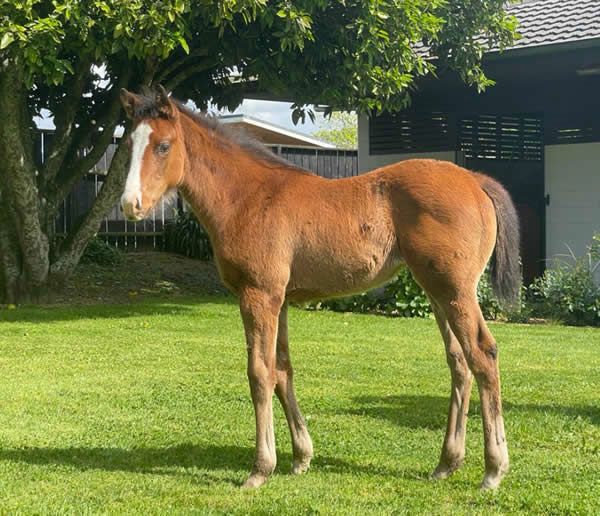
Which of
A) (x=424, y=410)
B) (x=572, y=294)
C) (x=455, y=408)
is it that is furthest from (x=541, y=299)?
(x=455, y=408)

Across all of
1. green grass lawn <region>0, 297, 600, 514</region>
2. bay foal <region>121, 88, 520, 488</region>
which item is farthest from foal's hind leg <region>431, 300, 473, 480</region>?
green grass lawn <region>0, 297, 600, 514</region>

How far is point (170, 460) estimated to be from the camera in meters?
5.88

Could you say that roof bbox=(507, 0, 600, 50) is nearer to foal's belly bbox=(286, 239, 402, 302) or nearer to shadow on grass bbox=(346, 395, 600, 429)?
shadow on grass bbox=(346, 395, 600, 429)

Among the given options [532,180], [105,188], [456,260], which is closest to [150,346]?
[105,188]

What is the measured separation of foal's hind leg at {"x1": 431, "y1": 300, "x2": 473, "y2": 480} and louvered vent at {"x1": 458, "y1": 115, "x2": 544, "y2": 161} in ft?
34.2

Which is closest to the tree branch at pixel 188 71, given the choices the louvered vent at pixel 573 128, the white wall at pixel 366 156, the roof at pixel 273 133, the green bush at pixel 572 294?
the white wall at pixel 366 156

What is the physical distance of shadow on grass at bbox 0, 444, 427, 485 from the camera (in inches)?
221

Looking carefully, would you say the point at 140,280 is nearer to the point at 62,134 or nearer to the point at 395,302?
the point at 62,134

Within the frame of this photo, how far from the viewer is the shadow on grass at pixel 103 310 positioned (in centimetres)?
1250

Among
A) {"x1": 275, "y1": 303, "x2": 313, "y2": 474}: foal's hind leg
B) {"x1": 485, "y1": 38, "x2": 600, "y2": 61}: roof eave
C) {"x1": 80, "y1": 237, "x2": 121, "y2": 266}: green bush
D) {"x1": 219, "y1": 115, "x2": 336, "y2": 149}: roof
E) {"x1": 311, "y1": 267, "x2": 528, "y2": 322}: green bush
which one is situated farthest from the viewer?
{"x1": 219, "y1": 115, "x2": 336, "y2": 149}: roof

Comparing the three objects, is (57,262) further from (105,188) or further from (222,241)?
(222,241)

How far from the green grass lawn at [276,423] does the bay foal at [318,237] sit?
0.34 m

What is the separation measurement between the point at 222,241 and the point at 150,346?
538 cm

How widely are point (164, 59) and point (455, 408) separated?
8.50 meters
